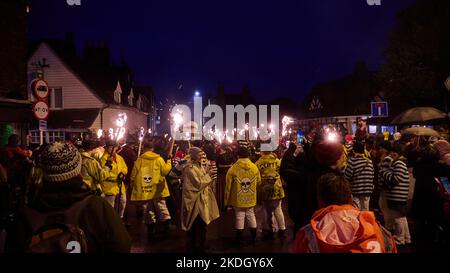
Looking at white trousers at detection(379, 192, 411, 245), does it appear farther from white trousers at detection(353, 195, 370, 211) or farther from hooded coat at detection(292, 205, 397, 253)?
hooded coat at detection(292, 205, 397, 253)

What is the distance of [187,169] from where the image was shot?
7.13 metres

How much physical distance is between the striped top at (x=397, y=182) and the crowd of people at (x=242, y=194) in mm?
18

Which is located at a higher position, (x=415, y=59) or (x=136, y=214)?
(x=415, y=59)

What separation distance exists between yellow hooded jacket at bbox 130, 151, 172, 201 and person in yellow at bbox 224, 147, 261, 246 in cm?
169

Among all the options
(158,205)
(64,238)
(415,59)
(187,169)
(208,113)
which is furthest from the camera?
(208,113)

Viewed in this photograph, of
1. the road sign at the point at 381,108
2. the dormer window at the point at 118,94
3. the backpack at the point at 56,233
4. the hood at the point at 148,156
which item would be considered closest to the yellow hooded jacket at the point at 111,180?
the hood at the point at 148,156

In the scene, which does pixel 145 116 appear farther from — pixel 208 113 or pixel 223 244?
pixel 223 244

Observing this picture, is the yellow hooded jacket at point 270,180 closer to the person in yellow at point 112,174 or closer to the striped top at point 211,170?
the striped top at point 211,170

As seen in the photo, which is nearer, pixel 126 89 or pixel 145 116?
pixel 126 89

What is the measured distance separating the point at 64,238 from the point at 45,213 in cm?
23

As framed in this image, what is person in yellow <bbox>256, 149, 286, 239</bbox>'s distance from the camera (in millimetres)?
8031

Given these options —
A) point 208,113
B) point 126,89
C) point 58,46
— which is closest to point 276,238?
point 58,46

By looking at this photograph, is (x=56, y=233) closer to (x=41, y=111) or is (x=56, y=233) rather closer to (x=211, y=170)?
(x=41, y=111)
